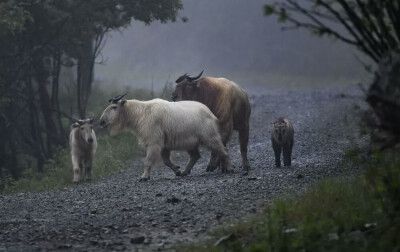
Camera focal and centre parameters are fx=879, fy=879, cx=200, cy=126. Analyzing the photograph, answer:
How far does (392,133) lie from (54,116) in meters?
19.0

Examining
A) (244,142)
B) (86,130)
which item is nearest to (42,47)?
(86,130)

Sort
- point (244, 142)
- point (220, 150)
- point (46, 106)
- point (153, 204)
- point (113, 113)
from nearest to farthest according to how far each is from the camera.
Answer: point (153, 204)
point (220, 150)
point (113, 113)
point (244, 142)
point (46, 106)

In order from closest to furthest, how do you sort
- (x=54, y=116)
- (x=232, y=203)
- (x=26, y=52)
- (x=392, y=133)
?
(x=392, y=133)
(x=232, y=203)
(x=26, y=52)
(x=54, y=116)

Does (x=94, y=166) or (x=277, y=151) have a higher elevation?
(x=277, y=151)

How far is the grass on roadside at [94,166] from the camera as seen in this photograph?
58.3 feet

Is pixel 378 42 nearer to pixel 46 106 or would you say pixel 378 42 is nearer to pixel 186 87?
pixel 186 87

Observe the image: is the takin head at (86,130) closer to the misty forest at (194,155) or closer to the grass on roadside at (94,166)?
the misty forest at (194,155)

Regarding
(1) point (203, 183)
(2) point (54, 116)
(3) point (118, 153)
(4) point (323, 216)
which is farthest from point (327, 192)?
(2) point (54, 116)

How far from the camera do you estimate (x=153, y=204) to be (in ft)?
37.2

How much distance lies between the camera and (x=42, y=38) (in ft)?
69.6

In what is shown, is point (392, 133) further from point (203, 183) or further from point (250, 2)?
point (250, 2)

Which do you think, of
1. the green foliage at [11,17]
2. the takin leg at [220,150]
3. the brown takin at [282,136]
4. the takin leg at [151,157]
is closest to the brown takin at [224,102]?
the takin leg at [220,150]

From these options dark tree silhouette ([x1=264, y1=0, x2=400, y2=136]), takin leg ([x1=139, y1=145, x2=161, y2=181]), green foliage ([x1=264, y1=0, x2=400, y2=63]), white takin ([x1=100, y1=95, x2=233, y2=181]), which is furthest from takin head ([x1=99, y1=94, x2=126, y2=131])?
dark tree silhouette ([x1=264, y1=0, x2=400, y2=136])

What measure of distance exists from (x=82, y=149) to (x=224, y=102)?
3330mm
